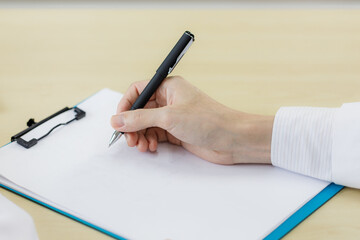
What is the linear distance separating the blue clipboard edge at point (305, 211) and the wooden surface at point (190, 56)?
26mm

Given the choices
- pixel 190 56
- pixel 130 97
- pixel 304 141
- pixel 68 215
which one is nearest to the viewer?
pixel 68 215

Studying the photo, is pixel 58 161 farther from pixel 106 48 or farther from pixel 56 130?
pixel 106 48

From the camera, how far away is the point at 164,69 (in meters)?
0.99

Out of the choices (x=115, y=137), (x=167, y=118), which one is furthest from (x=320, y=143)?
(x=115, y=137)

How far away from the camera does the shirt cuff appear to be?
0.89 metres

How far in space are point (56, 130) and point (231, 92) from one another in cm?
39

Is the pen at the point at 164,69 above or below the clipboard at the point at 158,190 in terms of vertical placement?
above

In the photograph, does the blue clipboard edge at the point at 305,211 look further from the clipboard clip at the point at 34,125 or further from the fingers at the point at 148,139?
the clipboard clip at the point at 34,125

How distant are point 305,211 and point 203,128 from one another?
23 cm

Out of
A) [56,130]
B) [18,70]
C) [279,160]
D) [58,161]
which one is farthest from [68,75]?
[279,160]

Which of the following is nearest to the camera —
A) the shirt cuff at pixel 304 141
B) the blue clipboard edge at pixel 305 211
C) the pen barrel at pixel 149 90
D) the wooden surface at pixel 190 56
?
the blue clipboard edge at pixel 305 211

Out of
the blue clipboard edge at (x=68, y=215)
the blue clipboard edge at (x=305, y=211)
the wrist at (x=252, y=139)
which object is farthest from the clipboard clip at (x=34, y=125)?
the blue clipboard edge at (x=305, y=211)

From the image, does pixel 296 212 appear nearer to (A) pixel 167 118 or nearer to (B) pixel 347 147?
(B) pixel 347 147

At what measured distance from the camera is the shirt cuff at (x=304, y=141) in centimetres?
89
